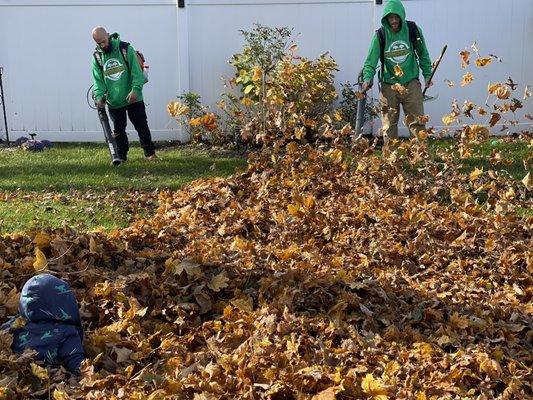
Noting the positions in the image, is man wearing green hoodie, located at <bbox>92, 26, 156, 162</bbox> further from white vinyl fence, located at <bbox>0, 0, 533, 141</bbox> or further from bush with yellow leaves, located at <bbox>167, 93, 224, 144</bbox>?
white vinyl fence, located at <bbox>0, 0, 533, 141</bbox>

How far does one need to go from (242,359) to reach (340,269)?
1.35 metres

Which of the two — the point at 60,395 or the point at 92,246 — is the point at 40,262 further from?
the point at 60,395

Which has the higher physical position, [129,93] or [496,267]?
[129,93]

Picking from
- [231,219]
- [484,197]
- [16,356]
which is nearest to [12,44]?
[231,219]

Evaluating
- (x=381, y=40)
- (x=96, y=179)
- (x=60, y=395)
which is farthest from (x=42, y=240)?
(x=381, y=40)

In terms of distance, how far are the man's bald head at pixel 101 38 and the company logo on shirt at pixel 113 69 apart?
141 millimetres

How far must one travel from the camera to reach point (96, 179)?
316 inches

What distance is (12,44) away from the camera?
11086mm

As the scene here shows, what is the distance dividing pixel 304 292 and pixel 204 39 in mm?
7451

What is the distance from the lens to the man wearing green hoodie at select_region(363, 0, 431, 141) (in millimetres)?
8055

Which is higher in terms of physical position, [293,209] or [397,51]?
[397,51]

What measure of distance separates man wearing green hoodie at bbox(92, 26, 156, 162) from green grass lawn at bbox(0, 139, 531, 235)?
600 millimetres

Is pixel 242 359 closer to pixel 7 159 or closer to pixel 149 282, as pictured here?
pixel 149 282

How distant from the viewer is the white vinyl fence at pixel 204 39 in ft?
35.8
